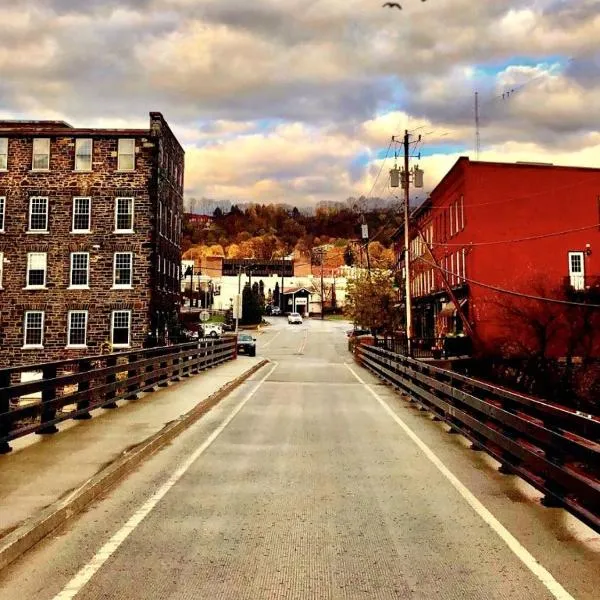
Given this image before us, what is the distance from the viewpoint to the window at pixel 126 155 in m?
43.3

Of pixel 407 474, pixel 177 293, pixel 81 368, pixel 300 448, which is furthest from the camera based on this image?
pixel 177 293

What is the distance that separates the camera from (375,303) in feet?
168

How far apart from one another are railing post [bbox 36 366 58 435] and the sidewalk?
17 cm

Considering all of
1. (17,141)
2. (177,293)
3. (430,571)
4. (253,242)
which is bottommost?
(430,571)

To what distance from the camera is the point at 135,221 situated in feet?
142

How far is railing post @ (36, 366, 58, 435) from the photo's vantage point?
10500 millimetres

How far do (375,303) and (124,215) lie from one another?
62.9ft

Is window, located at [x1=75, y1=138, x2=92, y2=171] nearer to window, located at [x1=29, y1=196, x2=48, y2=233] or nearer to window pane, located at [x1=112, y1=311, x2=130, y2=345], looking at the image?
window, located at [x1=29, y1=196, x2=48, y2=233]

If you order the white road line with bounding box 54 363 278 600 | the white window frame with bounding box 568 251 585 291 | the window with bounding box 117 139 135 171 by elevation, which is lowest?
the white road line with bounding box 54 363 278 600

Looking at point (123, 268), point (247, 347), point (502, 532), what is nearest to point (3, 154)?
point (123, 268)

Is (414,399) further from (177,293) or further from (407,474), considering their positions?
(177,293)

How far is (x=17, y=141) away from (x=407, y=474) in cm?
4217

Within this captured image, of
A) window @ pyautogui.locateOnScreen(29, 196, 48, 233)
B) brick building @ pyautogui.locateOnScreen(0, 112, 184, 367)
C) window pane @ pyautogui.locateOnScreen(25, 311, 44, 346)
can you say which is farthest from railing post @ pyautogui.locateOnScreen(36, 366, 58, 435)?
window @ pyautogui.locateOnScreen(29, 196, 48, 233)

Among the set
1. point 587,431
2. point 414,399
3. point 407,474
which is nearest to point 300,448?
point 407,474
